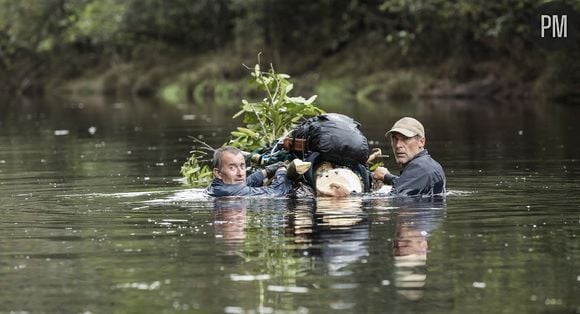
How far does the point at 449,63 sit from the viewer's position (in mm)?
62688

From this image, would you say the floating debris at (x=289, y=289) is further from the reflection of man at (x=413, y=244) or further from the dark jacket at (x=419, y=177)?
the dark jacket at (x=419, y=177)

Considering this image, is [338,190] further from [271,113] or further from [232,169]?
[271,113]

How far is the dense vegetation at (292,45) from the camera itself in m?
58.0

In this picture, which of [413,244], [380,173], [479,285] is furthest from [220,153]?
[479,285]

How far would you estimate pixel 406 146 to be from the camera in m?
16.5

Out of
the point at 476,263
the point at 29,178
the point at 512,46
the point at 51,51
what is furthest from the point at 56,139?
the point at 51,51

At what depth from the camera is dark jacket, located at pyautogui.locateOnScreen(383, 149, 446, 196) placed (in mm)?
16641

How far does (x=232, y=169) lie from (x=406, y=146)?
2272 millimetres

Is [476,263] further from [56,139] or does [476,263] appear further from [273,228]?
[56,139]

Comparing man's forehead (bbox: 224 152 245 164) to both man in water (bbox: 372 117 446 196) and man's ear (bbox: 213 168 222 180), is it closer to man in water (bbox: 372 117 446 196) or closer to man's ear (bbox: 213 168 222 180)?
man's ear (bbox: 213 168 222 180)

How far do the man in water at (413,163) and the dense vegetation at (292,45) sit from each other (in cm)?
3192

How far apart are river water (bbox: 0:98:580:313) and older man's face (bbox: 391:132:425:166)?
561mm

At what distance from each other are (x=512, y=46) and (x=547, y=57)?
226 inches

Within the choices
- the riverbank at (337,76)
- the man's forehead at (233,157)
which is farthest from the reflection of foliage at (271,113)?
the riverbank at (337,76)
